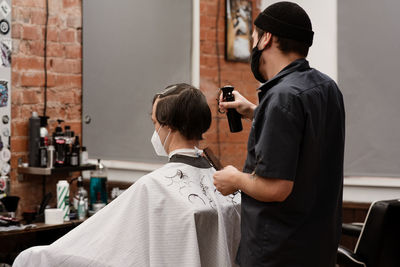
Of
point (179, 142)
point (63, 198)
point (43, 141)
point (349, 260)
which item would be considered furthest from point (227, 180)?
point (43, 141)

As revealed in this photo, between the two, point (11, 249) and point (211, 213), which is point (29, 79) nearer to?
point (11, 249)

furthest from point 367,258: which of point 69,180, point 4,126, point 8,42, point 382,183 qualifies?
point 8,42

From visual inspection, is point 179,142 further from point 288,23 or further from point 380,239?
point 380,239

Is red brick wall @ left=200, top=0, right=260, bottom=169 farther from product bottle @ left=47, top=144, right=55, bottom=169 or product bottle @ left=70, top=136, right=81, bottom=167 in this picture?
product bottle @ left=47, top=144, right=55, bottom=169

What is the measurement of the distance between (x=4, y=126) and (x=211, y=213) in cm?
167

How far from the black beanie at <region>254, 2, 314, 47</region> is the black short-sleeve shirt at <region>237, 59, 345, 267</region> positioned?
0.08 metres

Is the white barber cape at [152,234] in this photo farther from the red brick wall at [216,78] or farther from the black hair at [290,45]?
the red brick wall at [216,78]

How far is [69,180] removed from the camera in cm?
341

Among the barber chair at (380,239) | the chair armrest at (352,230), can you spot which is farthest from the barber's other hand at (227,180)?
the chair armrest at (352,230)

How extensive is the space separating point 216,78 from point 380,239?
1577mm

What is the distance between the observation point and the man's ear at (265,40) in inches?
64.8

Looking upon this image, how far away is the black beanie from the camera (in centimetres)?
161

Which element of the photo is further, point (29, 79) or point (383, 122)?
point (383, 122)

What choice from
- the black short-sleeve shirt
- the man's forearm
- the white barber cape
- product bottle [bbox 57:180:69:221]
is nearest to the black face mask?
the black short-sleeve shirt
